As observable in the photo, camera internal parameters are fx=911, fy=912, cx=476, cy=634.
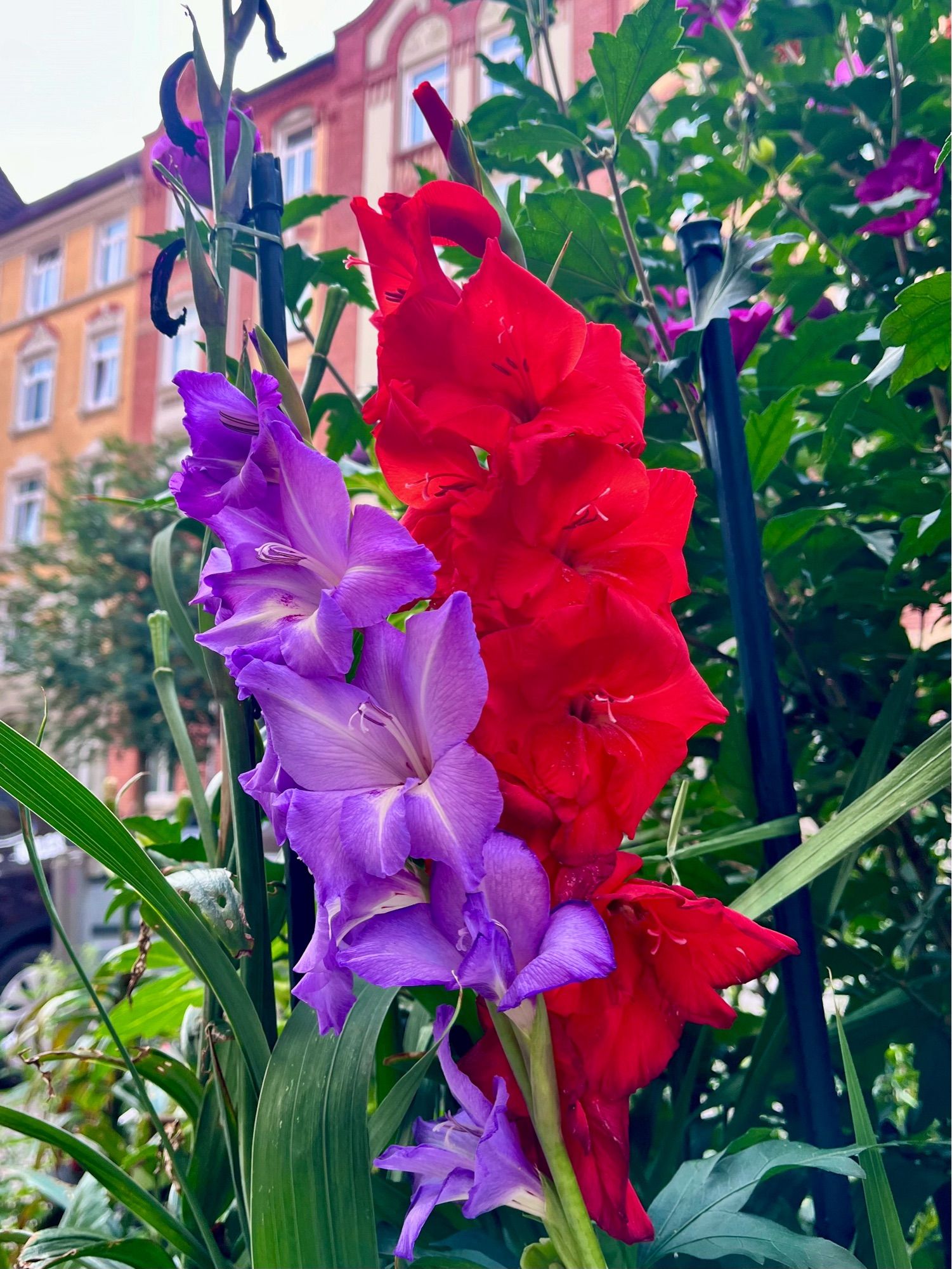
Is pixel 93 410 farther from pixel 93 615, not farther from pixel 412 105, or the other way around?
pixel 412 105

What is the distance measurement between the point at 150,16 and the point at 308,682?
0.42 m

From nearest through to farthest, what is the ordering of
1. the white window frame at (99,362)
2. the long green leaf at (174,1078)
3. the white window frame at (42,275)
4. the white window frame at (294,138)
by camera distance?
the long green leaf at (174,1078)
the white window frame at (294,138)
the white window frame at (42,275)
the white window frame at (99,362)

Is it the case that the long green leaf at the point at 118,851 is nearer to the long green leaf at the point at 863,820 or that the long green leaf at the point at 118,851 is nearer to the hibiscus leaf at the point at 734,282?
the long green leaf at the point at 863,820

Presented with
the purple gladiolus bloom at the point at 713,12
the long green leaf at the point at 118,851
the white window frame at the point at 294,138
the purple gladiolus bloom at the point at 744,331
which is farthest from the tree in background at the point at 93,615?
the long green leaf at the point at 118,851

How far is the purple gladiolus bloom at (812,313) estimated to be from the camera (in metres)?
0.66

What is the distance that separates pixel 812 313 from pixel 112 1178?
67cm

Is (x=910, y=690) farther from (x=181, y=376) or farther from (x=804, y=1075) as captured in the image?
(x=181, y=376)

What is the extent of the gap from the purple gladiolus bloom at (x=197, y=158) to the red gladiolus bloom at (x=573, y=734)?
0.27 m

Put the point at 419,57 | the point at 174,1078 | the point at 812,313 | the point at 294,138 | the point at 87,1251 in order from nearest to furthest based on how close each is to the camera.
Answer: the point at 87,1251 → the point at 174,1078 → the point at 812,313 → the point at 419,57 → the point at 294,138

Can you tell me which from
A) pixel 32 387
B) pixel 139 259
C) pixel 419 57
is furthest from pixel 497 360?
pixel 32 387

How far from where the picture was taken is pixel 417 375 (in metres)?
0.26

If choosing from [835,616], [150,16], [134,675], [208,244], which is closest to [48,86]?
[150,16]

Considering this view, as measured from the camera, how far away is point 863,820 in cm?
30

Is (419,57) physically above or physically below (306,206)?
above
